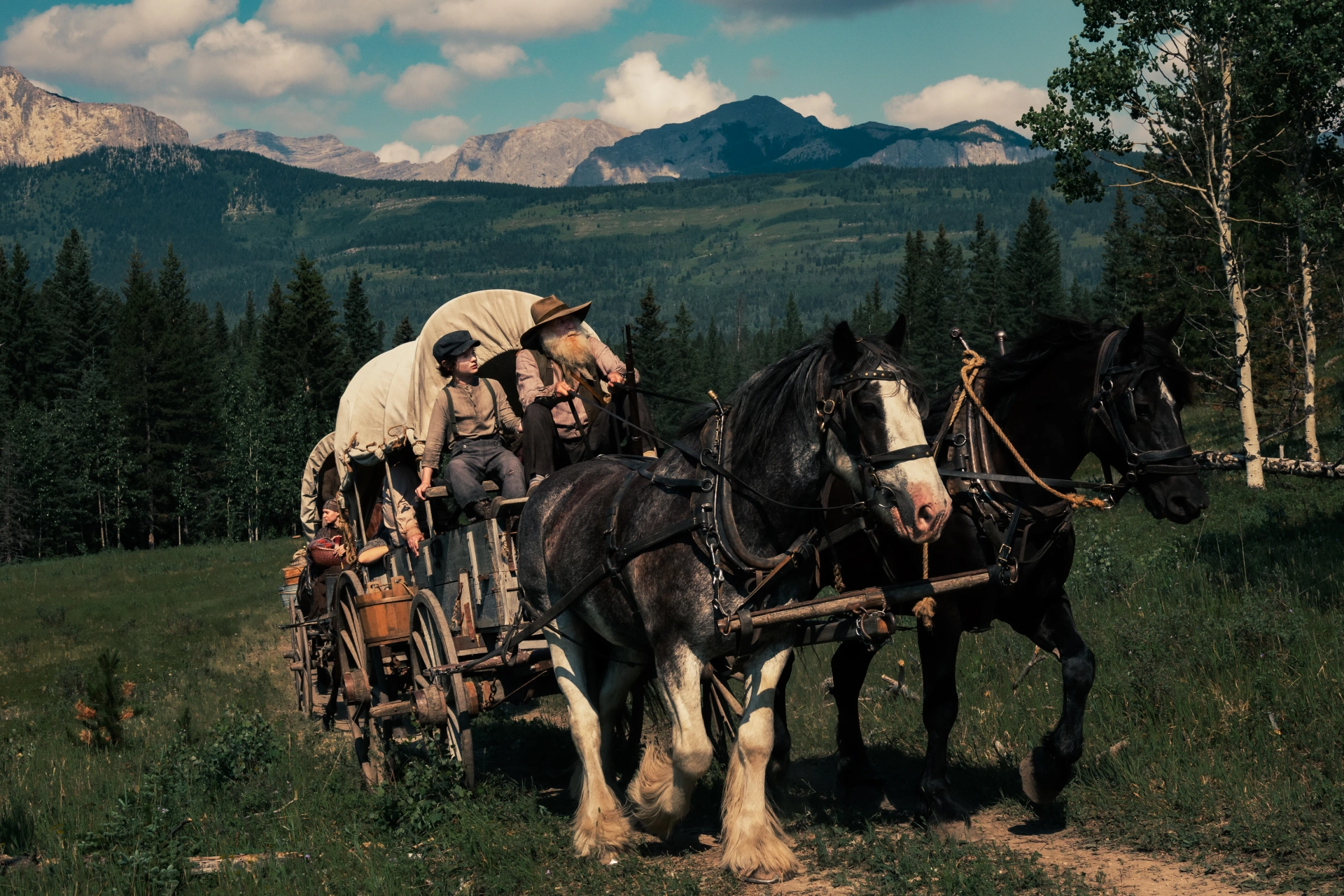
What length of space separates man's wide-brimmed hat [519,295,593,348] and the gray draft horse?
229 centimetres

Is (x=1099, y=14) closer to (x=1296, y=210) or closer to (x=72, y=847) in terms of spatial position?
(x=1296, y=210)

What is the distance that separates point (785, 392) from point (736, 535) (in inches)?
28.1

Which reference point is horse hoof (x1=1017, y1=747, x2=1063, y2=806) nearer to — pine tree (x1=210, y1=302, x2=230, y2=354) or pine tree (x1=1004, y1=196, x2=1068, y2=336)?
pine tree (x1=1004, y1=196, x2=1068, y2=336)

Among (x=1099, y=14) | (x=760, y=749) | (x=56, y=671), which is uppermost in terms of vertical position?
(x=1099, y=14)

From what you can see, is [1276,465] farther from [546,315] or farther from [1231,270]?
[1231,270]

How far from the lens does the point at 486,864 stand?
20.0 ft

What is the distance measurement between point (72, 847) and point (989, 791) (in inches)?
214

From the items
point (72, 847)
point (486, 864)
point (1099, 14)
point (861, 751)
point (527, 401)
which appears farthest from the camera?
point (1099, 14)

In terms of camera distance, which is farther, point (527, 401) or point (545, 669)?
point (527, 401)

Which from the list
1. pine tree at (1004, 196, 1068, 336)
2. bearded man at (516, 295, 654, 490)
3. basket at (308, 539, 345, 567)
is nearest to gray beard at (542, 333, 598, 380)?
bearded man at (516, 295, 654, 490)

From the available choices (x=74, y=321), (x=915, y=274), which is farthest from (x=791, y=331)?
(x=74, y=321)

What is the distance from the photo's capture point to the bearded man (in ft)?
26.7

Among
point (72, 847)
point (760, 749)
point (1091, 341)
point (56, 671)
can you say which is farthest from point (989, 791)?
point (56, 671)

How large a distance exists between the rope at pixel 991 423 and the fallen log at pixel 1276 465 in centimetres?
54
